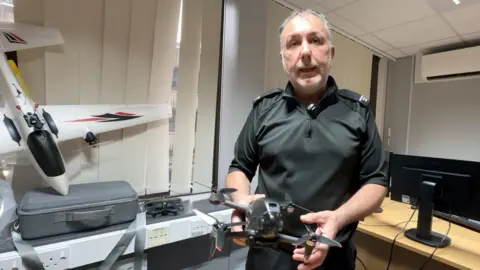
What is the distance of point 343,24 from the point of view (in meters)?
2.95

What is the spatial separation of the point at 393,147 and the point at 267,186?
413 centimetres

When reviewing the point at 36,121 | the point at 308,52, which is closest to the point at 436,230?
the point at 308,52

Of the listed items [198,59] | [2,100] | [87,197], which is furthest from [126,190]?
[198,59]

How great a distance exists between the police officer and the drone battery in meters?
0.81

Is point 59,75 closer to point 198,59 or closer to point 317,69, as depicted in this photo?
point 198,59

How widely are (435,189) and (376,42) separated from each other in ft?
8.44

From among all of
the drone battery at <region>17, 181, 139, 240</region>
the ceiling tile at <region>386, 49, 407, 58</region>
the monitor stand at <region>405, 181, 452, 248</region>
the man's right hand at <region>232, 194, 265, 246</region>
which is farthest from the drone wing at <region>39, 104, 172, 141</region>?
the ceiling tile at <region>386, 49, 407, 58</region>

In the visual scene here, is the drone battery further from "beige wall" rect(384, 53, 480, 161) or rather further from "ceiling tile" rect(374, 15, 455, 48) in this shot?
"beige wall" rect(384, 53, 480, 161)

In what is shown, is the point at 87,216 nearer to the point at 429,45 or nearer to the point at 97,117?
the point at 97,117

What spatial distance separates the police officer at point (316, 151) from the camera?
82 centimetres

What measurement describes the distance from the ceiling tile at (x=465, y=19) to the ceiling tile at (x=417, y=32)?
0.08 meters

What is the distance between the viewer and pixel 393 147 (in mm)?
4277

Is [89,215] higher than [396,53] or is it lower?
lower

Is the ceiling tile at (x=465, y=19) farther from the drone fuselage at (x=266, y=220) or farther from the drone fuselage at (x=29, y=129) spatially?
the drone fuselage at (x=29, y=129)
